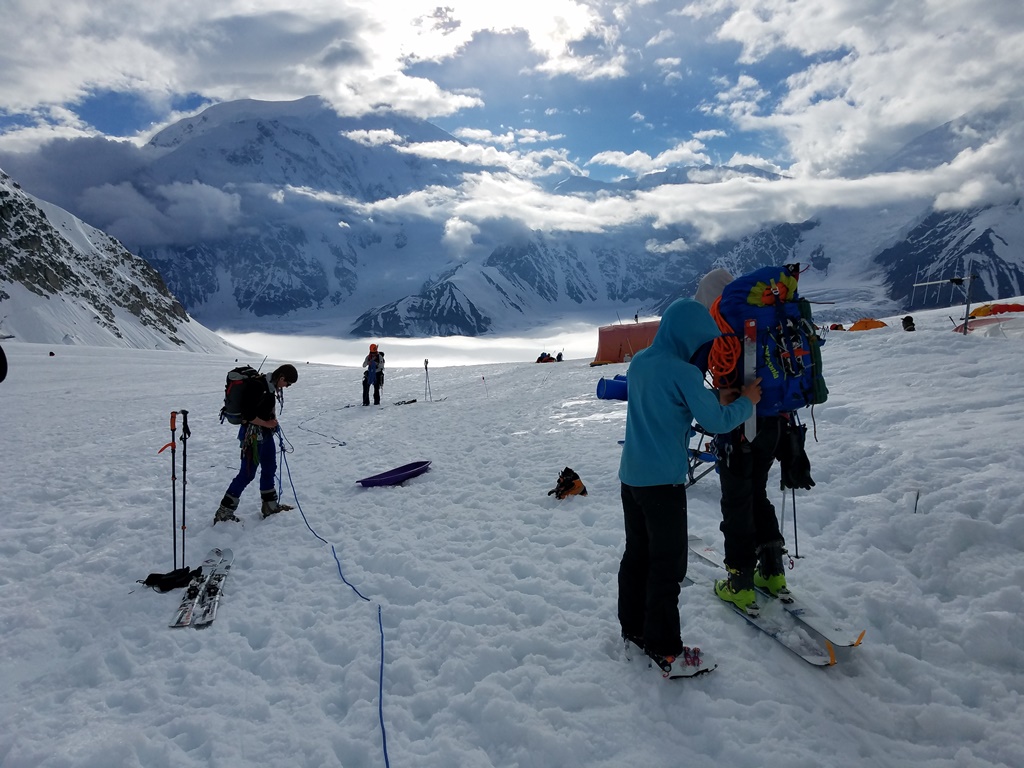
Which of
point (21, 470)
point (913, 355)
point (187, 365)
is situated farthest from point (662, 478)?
point (187, 365)

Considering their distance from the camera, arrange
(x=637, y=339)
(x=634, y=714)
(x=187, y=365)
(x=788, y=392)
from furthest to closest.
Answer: (x=187, y=365) < (x=637, y=339) < (x=788, y=392) < (x=634, y=714)

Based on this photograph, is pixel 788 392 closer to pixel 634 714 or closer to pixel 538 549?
pixel 634 714

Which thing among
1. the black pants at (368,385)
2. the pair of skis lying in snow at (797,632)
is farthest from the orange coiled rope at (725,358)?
the black pants at (368,385)

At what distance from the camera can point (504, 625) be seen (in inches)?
200

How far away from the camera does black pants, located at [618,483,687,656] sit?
397 cm

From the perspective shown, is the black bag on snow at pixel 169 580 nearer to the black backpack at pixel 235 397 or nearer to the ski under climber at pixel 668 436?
the black backpack at pixel 235 397

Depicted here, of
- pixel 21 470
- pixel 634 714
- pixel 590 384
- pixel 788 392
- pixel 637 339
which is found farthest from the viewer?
pixel 637 339

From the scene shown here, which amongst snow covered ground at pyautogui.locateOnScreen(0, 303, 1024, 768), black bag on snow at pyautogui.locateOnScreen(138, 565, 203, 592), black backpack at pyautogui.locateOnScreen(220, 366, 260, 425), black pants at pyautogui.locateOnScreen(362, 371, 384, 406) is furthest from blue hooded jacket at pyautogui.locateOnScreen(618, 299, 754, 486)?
black pants at pyautogui.locateOnScreen(362, 371, 384, 406)

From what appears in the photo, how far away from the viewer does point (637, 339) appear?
3075 cm

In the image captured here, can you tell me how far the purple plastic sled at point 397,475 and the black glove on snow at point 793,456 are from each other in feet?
22.1

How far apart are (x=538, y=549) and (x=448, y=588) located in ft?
4.28

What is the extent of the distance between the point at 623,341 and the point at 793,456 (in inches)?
1056

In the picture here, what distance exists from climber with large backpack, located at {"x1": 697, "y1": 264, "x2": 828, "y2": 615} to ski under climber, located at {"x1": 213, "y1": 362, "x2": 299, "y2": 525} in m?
5.77

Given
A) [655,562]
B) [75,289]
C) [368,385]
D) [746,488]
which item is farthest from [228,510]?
[75,289]
